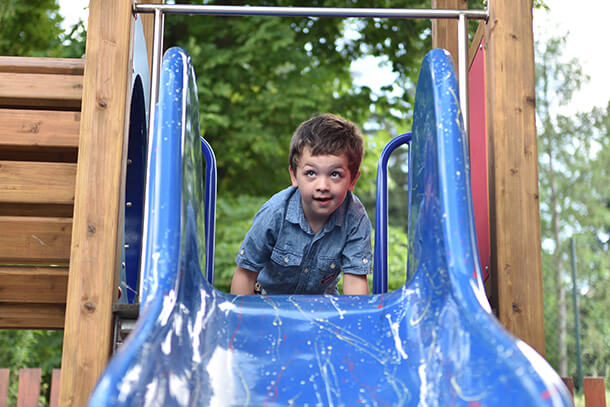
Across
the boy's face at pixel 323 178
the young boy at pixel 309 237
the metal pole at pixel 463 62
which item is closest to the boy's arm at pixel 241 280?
the young boy at pixel 309 237

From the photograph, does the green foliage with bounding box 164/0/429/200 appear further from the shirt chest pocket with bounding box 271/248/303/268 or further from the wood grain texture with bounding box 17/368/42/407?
the shirt chest pocket with bounding box 271/248/303/268

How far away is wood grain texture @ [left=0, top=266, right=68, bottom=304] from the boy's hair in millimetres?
866

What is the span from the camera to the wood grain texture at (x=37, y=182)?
207 cm

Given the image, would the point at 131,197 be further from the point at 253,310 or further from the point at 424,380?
the point at 424,380

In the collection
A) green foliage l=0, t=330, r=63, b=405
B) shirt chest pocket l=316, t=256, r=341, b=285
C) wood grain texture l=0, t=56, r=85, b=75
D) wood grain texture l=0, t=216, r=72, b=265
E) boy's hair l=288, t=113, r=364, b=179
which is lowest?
green foliage l=0, t=330, r=63, b=405

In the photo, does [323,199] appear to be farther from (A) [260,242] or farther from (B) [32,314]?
(B) [32,314]

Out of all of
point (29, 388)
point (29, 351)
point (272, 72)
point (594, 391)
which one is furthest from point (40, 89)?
point (29, 351)

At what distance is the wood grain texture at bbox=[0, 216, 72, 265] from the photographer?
6.88 ft

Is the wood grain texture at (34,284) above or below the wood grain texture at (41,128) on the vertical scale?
below

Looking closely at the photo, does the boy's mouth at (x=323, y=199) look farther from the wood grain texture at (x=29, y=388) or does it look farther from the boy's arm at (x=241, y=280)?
the wood grain texture at (x=29, y=388)

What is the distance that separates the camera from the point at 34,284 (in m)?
2.24

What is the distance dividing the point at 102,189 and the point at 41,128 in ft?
1.37

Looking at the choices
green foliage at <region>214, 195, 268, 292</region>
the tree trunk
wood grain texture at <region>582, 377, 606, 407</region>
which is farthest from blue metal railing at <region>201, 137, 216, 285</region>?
the tree trunk

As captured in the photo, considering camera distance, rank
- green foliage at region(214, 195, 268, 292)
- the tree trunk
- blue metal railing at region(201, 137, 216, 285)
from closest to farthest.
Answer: blue metal railing at region(201, 137, 216, 285) < green foliage at region(214, 195, 268, 292) < the tree trunk
